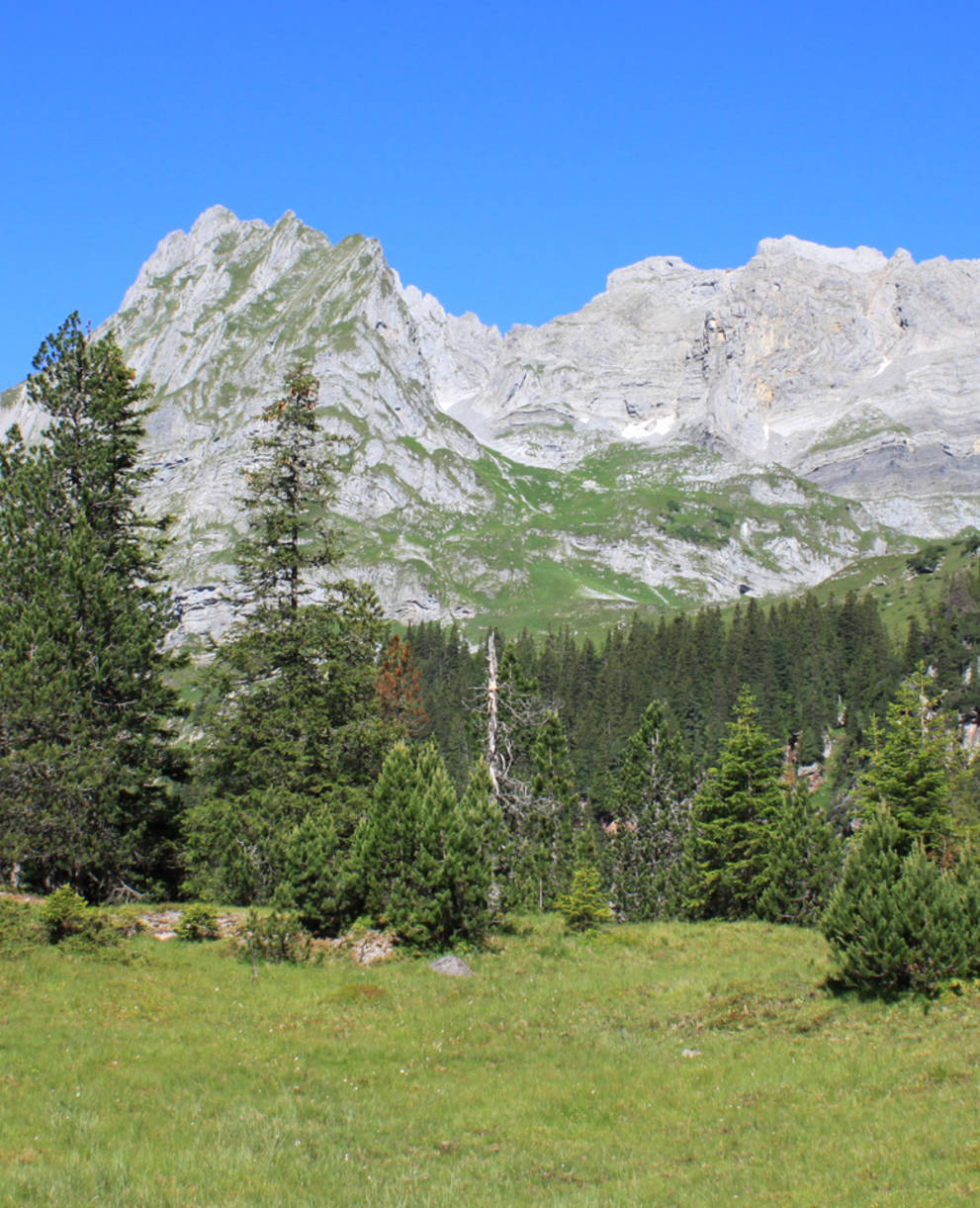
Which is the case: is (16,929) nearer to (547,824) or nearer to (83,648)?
(83,648)

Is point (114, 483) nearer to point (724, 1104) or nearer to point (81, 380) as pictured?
point (81, 380)


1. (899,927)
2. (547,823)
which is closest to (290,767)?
(547,823)

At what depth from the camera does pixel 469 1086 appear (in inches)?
691

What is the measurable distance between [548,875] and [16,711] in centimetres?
3154

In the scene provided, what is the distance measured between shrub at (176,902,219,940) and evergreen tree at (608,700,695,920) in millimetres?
46107

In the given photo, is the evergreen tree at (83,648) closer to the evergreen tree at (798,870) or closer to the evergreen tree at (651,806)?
the evergreen tree at (798,870)

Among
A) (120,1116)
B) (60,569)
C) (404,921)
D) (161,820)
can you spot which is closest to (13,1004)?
(120,1116)

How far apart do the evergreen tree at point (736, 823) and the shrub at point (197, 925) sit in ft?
94.7

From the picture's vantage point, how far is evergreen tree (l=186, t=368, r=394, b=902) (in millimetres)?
35688

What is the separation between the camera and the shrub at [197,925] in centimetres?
2709

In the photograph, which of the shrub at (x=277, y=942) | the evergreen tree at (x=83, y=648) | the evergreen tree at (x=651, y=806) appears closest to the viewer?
the shrub at (x=277, y=942)

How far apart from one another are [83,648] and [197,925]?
12545 millimetres

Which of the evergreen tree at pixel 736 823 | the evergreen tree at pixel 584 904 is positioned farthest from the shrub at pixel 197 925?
the evergreen tree at pixel 736 823

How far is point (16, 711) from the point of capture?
32.1 meters
